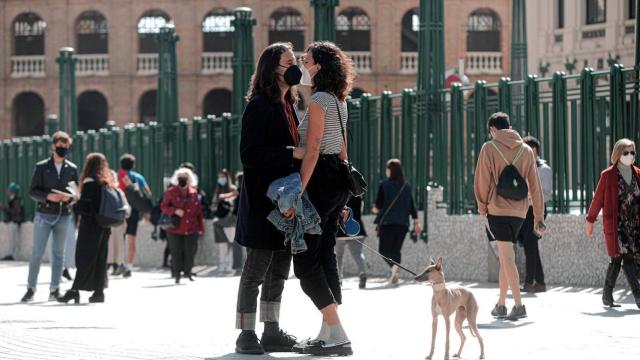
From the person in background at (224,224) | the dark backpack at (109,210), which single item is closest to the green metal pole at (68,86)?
the person in background at (224,224)

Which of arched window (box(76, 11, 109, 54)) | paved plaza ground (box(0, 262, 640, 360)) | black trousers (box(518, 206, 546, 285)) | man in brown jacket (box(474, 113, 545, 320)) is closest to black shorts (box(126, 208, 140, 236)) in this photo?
paved plaza ground (box(0, 262, 640, 360))

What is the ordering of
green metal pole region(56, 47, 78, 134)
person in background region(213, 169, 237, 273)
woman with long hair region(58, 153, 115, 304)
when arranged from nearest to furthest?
woman with long hair region(58, 153, 115, 304), person in background region(213, 169, 237, 273), green metal pole region(56, 47, 78, 134)

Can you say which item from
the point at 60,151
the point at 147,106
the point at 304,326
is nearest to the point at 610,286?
the point at 304,326

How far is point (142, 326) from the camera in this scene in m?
13.4

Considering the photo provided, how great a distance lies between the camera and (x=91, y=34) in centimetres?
6431

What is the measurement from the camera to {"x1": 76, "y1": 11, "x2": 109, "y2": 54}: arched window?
2527 inches

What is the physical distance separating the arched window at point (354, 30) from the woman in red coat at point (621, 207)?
48231 mm

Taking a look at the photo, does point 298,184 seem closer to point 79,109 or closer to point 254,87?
point 254,87

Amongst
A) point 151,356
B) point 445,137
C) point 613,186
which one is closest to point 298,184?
point 151,356

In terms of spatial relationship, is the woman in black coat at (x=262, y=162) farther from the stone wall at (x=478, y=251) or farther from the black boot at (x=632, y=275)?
the stone wall at (x=478, y=251)

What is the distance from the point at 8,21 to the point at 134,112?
6345 millimetres

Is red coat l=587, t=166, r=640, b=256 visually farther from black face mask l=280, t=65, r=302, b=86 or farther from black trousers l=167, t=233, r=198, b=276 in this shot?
black trousers l=167, t=233, r=198, b=276

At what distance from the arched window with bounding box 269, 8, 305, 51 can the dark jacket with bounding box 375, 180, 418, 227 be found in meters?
43.4

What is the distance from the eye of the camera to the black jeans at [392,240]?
2012 cm
